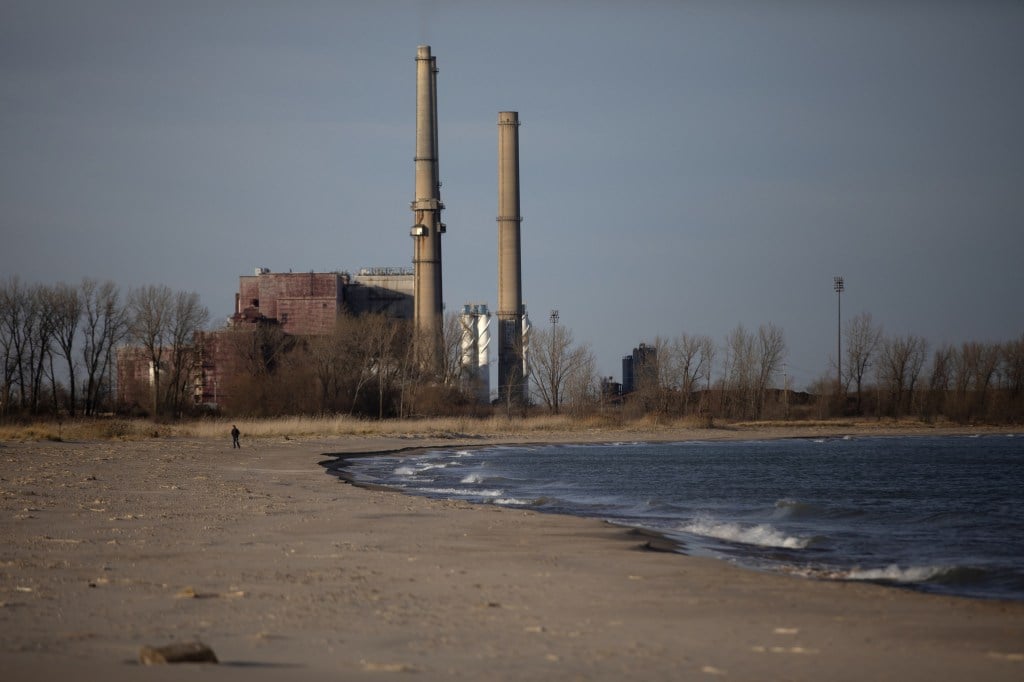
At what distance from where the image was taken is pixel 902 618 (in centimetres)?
1016

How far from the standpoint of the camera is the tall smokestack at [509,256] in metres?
84.3

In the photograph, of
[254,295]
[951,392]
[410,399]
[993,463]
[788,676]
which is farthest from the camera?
[951,392]

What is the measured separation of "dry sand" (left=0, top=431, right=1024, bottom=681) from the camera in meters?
7.66

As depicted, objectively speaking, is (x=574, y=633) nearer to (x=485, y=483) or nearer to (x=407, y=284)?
(x=485, y=483)

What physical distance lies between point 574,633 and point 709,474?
3120cm

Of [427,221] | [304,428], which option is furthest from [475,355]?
[304,428]

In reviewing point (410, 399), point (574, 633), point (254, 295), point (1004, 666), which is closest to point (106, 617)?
point (574, 633)

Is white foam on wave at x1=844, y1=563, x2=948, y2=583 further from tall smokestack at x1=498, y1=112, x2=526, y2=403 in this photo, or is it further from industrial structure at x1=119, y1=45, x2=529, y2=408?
tall smokestack at x1=498, y1=112, x2=526, y2=403

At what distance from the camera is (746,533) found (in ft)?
61.0

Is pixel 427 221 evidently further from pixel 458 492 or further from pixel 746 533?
pixel 746 533

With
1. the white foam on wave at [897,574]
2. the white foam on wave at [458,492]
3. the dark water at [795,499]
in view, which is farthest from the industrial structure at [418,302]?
the white foam on wave at [897,574]

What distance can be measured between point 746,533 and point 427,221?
6308 centimetres

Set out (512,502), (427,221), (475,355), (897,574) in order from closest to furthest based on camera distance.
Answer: (897,574) < (512,502) < (427,221) < (475,355)

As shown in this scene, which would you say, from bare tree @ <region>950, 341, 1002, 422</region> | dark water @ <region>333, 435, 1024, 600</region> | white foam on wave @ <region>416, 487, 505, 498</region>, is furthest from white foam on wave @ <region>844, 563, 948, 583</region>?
bare tree @ <region>950, 341, 1002, 422</region>
